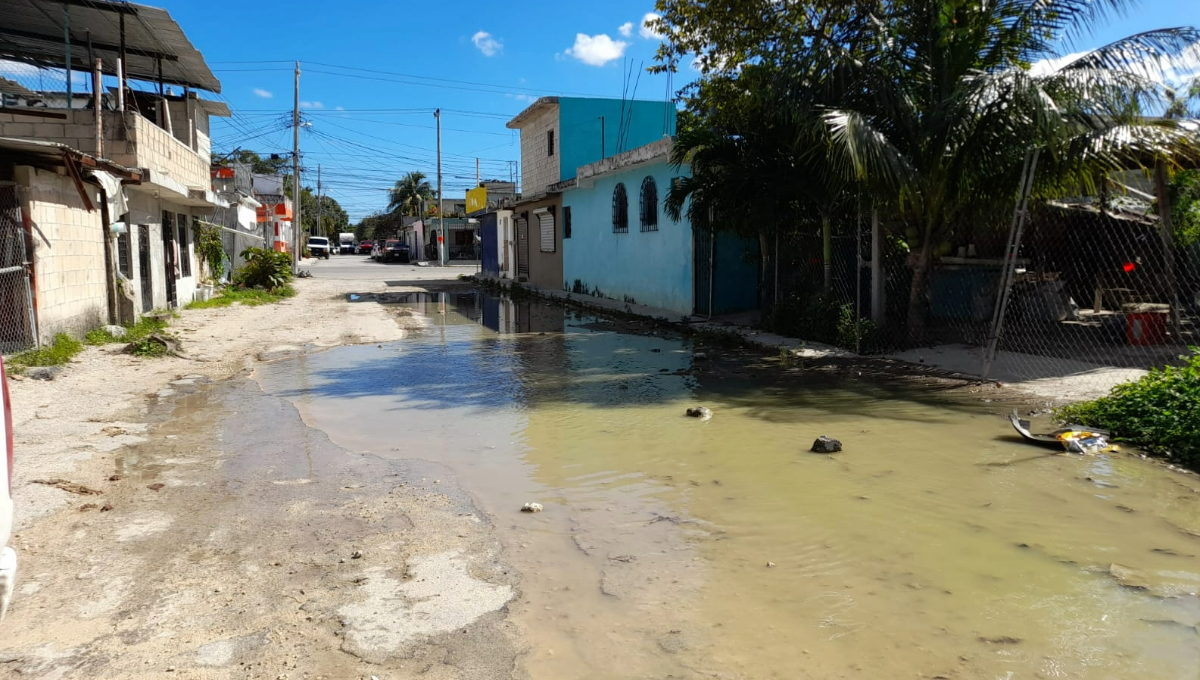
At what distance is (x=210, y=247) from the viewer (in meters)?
23.3

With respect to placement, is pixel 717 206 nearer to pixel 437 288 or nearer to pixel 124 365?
pixel 124 365

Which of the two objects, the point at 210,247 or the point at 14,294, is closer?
the point at 14,294

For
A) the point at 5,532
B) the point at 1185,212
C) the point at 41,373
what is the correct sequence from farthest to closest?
1. the point at 1185,212
2. the point at 41,373
3. the point at 5,532

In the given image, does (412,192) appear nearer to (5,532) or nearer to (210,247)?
(210,247)

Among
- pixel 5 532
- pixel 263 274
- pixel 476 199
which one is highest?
pixel 476 199

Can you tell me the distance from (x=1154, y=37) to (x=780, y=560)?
303 inches

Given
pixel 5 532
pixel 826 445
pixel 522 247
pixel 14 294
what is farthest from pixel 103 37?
pixel 522 247

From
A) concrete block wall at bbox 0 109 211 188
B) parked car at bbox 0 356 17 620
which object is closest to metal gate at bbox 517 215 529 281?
concrete block wall at bbox 0 109 211 188

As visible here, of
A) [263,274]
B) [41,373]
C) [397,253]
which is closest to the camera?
[41,373]

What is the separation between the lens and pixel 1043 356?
394 inches

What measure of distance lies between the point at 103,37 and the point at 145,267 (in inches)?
171

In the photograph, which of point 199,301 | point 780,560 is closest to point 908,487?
point 780,560

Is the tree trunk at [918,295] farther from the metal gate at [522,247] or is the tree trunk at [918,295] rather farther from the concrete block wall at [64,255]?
the metal gate at [522,247]

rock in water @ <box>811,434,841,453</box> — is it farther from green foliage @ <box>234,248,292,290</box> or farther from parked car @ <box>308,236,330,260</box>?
parked car @ <box>308,236,330,260</box>
